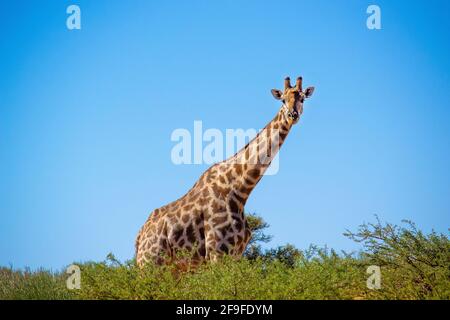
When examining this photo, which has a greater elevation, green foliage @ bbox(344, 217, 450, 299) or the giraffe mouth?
the giraffe mouth

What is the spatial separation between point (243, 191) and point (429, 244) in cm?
348

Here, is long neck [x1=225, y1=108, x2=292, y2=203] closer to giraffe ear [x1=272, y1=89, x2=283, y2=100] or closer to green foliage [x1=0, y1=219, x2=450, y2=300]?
giraffe ear [x1=272, y1=89, x2=283, y2=100]

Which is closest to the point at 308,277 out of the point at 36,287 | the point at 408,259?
the point at 408,259

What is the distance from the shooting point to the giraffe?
1088cm

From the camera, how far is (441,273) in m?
8.70

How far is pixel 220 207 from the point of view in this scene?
11.1m

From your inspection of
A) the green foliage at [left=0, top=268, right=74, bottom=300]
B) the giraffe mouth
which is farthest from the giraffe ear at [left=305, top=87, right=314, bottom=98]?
the green foliage at [left=0, top=268, right=74, bottom=300]

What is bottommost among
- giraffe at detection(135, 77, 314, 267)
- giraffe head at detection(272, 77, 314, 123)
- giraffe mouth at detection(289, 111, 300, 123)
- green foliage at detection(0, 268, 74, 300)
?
green foliage at detection(0, 268, 74, 300)

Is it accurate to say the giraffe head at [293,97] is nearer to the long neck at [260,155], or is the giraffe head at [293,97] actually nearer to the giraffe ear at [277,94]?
the giraffe ear at [277,94]

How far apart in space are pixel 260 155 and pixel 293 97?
1269mm

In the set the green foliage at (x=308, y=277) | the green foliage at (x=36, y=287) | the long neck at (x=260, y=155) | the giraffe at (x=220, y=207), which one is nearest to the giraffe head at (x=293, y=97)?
the giraffe at (x=220, y=207)

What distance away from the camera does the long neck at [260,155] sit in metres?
11.4
